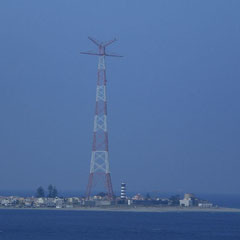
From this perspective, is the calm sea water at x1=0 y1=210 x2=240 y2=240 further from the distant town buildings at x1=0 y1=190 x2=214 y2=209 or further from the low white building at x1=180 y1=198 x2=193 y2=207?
the low white building at x1=180 y1=198 x2=193 y2=207

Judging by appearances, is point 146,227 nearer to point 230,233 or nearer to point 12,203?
point 230,233

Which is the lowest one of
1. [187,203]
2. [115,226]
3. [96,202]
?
[115,226]

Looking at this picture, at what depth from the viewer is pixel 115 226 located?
84.0 metres

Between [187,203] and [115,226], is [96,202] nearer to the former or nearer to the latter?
[187,203]

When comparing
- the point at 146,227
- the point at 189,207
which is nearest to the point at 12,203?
the point at 189,207

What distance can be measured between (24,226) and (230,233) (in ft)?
57.7

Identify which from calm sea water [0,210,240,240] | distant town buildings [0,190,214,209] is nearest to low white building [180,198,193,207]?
distant town buildings [0,190,214,209]

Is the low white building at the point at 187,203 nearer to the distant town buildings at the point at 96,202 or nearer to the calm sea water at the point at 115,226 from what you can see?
the distant town buildings at the point at 96,202

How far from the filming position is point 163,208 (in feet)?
390

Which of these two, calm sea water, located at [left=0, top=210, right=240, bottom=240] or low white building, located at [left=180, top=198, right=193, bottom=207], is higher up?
low white building, located at [left=180, top=198, right=193, bottom=207]

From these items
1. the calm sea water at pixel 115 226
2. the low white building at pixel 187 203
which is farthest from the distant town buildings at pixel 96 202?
the calm sea water at pixel 115 226

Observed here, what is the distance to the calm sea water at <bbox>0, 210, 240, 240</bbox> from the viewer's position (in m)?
73.8

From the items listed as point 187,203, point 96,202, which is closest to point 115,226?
point 96,202

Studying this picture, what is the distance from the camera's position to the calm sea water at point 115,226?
73750 mm
